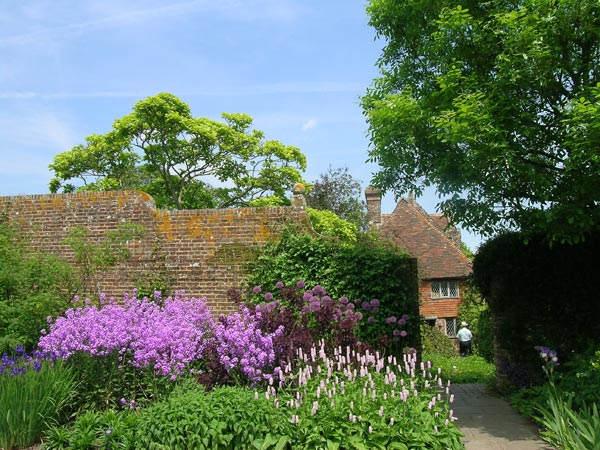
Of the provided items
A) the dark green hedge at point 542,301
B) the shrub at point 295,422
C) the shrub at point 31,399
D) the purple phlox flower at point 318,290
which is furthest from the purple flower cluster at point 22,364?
the dark green hedge at point 542,301

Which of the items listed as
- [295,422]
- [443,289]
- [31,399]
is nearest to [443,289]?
[443,289]

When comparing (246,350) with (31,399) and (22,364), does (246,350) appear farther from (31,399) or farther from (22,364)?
(22,364)

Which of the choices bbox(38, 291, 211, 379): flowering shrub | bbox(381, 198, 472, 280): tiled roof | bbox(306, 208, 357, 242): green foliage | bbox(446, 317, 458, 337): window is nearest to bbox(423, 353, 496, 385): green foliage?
bbox(38, 291, 211, 379): flowering shrub

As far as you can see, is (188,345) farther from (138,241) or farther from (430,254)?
(430,254)

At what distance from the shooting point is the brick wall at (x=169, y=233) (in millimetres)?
8609

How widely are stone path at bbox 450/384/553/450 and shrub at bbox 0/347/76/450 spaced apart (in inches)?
174

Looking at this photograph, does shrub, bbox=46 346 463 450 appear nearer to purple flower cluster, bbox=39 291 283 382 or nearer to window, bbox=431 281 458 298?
purple flower cluster, bbox=39 291 283 382

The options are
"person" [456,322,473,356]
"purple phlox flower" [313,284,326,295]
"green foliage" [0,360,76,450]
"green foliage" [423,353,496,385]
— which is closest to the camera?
"green foliage" [0,360,76,450]

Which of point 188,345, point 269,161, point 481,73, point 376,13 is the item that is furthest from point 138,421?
point 269,161

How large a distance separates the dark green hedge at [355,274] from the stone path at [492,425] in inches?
47.5

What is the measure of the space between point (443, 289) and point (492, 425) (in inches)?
851

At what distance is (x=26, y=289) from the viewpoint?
27.3 feet

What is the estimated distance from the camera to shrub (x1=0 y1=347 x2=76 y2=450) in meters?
5.61

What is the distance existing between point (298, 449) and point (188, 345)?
1987 millimetres
